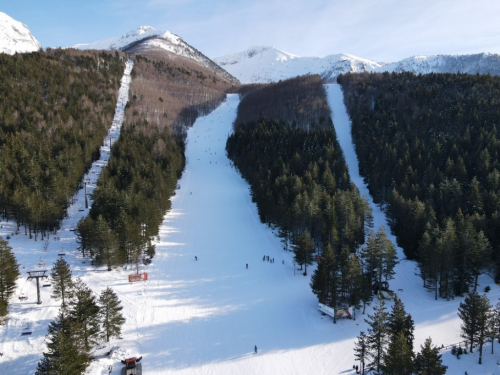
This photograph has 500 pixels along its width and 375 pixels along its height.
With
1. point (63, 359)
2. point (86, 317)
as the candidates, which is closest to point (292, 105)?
point (86, 317)

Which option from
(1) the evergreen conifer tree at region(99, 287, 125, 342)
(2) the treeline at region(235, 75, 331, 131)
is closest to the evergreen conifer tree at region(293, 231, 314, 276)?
(1) the evergreen conifer tree at region(99, 287, 125, 342)

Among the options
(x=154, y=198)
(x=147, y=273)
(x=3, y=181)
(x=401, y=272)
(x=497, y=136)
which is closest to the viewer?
(x=147, y=273)

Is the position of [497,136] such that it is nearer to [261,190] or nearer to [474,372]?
Result: [261,190]

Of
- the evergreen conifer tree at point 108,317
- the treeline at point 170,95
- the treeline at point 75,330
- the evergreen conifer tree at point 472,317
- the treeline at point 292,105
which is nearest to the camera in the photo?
the treeline at point 75,330

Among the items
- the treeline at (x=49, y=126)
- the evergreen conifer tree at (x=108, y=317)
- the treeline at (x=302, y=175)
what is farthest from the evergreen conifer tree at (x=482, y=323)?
the treeline at (x=49, y=126)

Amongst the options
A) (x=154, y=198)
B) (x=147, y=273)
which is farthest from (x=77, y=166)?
(x=147, y=273)

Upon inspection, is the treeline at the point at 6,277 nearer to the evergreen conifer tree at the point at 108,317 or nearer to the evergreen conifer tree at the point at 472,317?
the evergreen conifer tree at the point at 108,317

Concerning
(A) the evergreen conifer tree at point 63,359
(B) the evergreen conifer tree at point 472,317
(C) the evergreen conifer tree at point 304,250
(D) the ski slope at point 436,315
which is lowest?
(D) the ski slope at point 436,315
